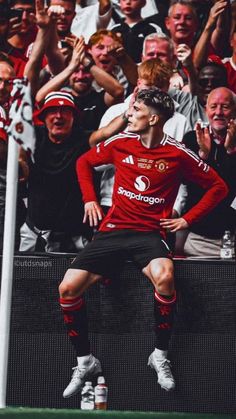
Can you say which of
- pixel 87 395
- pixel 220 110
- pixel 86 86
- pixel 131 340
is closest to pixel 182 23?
pixel 86 86

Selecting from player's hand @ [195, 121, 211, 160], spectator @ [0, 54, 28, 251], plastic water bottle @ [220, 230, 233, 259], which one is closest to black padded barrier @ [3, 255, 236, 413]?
spectator @ [0, 54, 28, 251]

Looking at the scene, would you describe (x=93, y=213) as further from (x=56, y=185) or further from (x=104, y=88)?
(x=104, y=88)

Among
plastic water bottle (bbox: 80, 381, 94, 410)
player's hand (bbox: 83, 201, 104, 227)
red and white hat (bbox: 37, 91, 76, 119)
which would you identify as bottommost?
plastic water bottle (bbox: 80, 381, 94, 410)

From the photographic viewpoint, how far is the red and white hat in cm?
864

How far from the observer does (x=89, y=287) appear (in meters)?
7.43

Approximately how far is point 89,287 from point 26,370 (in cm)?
74

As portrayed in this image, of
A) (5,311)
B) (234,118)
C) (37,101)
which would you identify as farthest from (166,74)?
(5,311)

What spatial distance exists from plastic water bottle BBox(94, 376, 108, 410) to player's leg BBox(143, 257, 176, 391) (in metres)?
0.38

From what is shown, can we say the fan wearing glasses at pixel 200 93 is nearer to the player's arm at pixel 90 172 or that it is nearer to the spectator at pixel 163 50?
the spectator at pixel 163 50

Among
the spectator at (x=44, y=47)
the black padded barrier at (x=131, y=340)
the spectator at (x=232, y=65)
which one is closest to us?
the black padded barrier at (x=131, y=340)

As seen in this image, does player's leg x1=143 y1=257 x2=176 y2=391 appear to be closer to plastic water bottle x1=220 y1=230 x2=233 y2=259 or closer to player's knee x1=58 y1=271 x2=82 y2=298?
player's knee x1=58 y1=271 x2=82 y2=298

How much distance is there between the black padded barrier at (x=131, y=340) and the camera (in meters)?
7.33

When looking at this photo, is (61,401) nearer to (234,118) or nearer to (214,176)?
(214,176)

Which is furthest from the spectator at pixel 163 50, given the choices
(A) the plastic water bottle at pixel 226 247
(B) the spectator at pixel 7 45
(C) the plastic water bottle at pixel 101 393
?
(C) the plastic water bottle at pixel 101 393
